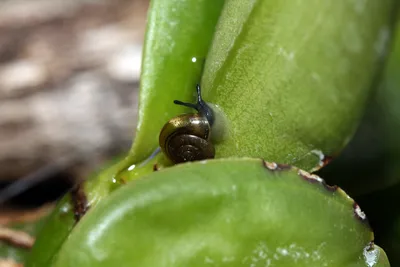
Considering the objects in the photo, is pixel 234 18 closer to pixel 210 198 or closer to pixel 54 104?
pixel 210 198

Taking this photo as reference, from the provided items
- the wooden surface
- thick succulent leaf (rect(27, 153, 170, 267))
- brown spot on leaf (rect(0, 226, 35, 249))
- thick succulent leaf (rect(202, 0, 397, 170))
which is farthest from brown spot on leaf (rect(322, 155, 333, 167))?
the wooden surface

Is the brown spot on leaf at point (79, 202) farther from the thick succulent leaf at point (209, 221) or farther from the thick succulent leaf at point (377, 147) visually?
the thick succulent leaf at point (377, 147)

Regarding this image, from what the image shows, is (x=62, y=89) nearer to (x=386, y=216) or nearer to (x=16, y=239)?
(x=16, y=239)

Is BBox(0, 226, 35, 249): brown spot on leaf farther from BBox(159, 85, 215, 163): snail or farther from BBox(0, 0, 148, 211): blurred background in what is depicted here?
BBox(0, 0, 148, 211): blurred background

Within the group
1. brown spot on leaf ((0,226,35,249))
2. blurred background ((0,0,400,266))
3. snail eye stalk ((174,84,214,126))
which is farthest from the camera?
blurred background ((0,0,400,266))

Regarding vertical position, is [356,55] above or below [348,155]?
above

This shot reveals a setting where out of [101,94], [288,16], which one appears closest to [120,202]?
[288,16]

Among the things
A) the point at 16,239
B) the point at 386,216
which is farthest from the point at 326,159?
the point at 16,239
